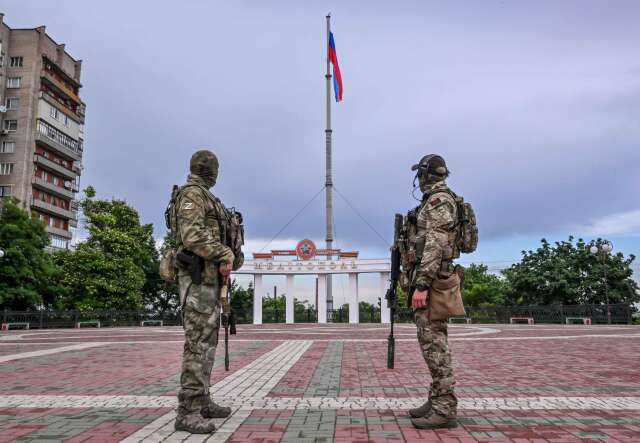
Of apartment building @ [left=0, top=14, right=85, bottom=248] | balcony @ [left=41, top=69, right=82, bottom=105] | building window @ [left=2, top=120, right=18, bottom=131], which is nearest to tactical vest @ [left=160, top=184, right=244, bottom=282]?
apartment building @ [left=0, top=14, right=85, bottom=248]

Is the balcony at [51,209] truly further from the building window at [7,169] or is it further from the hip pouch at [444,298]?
the hip pouch at [444,298]

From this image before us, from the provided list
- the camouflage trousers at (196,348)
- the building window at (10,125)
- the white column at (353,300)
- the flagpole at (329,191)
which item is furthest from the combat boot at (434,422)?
the building window at (10,125)

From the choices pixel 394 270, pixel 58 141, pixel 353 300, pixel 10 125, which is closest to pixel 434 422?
pixel 394 270

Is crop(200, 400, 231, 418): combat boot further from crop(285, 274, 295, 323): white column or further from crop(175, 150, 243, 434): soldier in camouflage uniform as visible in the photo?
crop(285, 274, 295, 323): white column

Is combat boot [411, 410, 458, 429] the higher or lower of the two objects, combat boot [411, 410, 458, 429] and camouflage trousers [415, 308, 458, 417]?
the lower

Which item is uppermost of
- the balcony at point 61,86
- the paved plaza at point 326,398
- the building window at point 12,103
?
the balcony at point 61,86

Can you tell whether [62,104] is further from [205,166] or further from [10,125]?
[205,166]

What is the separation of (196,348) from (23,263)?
29.4 m

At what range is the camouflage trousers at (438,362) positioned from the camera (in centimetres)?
414

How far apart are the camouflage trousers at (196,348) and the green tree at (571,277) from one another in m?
34.2

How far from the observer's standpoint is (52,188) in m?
49.7

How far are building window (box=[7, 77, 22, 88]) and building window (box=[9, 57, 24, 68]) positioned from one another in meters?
1.27

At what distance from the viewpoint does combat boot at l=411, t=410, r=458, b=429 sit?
4.04 m

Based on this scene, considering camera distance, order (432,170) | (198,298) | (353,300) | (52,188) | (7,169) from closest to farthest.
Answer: (198,298) < (432,170) < (353,300) < (7,169) < (52,188)
